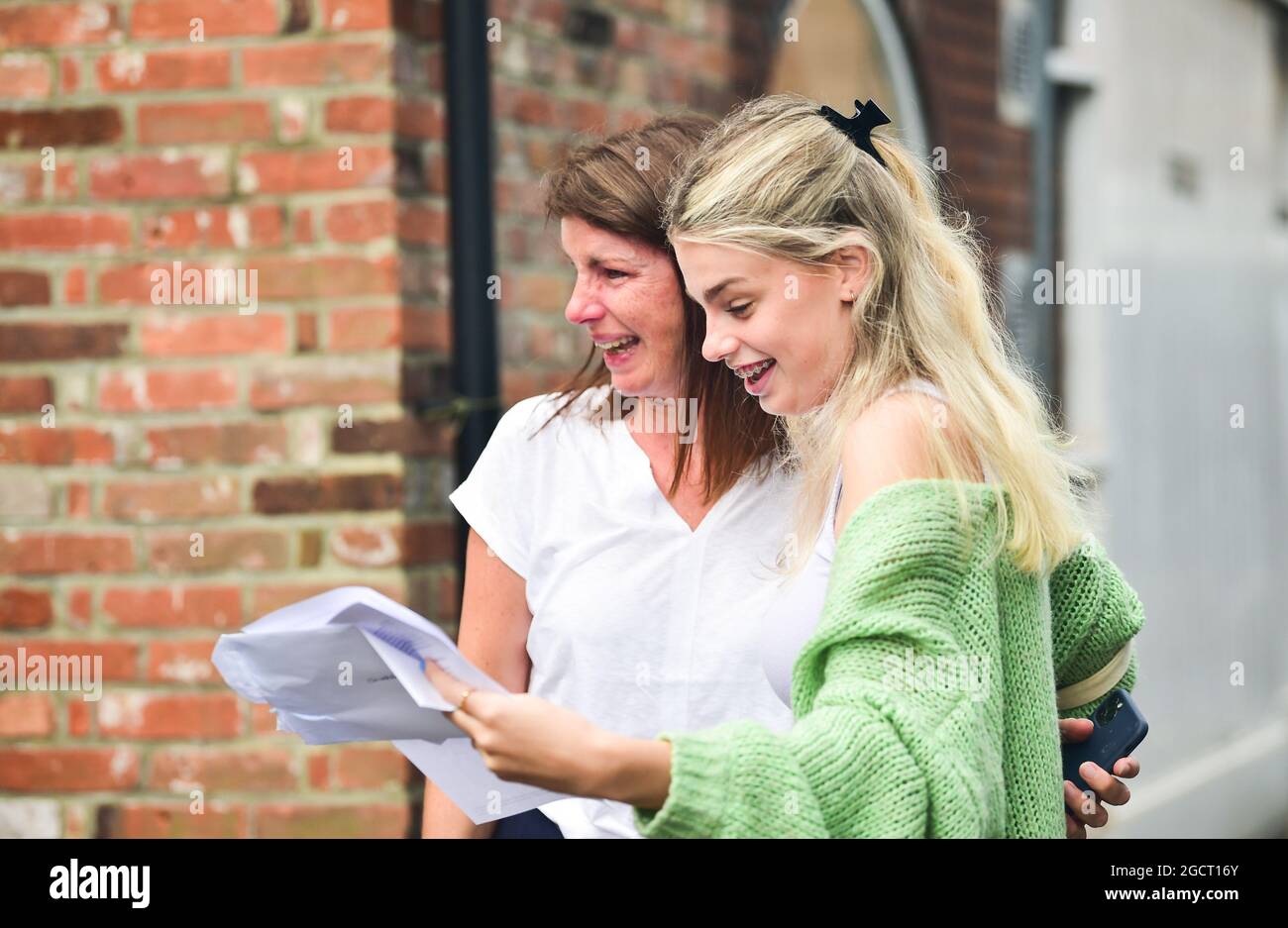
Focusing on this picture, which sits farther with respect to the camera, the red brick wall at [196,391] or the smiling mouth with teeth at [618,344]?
the red brick wall at [196,391]

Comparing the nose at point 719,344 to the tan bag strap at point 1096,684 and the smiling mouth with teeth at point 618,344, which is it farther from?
the tan bag strap at point 1096,684

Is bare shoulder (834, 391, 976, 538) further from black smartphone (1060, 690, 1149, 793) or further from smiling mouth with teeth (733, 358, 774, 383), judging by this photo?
black smartphone (1060, 690, 1149, 793)

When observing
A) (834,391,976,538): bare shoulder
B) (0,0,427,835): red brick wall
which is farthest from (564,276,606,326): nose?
(0,0,427,835): red brick wall

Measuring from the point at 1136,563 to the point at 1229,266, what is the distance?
74.6 inches

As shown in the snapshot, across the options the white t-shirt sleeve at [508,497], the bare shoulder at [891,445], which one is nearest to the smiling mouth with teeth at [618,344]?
the white t-shirt sleeve at [508,497]

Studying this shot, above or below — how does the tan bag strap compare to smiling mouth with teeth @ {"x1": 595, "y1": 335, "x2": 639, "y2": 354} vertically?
below

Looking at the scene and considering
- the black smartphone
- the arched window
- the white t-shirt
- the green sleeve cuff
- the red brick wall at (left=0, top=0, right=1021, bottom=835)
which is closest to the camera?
the green sleeve cuff

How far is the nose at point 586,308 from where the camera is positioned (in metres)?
2.12

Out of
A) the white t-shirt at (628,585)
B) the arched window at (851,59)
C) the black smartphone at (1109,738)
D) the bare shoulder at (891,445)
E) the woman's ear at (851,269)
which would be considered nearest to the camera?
the bare shoulder at (891,445)

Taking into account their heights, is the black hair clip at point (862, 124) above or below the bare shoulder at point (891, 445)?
above

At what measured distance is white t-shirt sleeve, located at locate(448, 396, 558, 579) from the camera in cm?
221

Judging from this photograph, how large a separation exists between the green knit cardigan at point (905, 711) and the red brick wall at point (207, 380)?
61.4 inches

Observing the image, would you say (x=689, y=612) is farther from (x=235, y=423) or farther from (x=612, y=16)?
(x=612, y=16)

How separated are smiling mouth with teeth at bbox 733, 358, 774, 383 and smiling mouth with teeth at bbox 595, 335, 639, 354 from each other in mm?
359
